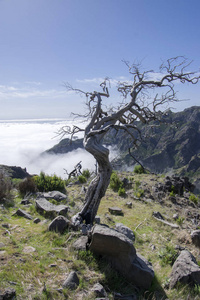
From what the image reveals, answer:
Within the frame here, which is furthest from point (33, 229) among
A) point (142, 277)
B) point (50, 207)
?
point (142, 277)

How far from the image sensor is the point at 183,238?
7891 mm

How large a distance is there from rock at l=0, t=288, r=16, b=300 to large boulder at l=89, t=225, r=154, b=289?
2046 mm

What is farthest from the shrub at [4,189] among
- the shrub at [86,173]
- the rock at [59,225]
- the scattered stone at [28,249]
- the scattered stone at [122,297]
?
the shrub at [86,173]

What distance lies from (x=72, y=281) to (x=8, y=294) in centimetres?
122

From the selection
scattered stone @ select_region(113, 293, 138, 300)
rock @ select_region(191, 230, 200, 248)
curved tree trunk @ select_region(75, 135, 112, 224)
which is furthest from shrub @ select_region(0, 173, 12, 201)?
rock @ select_region(191, 230, 200, 248)

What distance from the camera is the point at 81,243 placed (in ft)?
17.0

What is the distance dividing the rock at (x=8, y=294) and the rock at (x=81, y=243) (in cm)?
195

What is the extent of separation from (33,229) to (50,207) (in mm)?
1813

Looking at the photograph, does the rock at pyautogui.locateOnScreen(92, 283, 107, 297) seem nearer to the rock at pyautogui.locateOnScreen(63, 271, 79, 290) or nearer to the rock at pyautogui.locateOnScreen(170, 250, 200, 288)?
the rock at pyautogui.locateOnScreen(63, 271, 79, 290)

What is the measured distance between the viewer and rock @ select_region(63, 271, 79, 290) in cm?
385

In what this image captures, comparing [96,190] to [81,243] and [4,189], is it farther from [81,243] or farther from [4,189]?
[4,189]

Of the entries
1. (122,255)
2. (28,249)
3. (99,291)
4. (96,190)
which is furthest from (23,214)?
(99,291)

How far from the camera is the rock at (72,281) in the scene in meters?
3.85

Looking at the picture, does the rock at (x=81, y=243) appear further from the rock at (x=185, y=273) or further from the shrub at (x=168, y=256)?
the shrub at (x=168, y=256)
